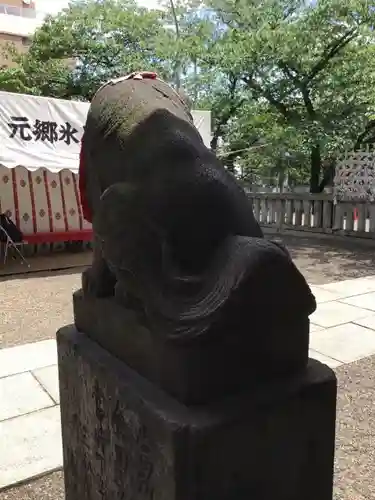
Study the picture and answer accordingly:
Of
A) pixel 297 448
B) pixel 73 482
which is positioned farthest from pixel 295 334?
pixel 73 482

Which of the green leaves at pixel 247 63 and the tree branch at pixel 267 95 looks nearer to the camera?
the green leaves at pixel 247 63

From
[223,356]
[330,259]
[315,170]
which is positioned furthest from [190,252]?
[315,170]

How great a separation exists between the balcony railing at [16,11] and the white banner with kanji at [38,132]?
2802cm

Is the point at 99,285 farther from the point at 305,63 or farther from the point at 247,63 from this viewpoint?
the point at 305,63

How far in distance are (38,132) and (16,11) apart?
29.9 metres

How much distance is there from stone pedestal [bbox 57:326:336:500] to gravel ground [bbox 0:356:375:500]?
0.91 meters

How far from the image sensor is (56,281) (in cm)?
719

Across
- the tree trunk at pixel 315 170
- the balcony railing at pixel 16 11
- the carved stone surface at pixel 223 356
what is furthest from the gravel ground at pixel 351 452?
→ the balcony railing at pixel 16 11

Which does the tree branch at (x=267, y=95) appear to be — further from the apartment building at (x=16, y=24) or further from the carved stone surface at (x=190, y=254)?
the apartment building at (x=16, y=24)

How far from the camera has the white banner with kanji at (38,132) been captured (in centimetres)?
641

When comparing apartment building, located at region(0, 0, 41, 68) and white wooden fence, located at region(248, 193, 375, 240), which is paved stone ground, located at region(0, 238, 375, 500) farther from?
apartment building, located at region(0, 0, 41, 68)

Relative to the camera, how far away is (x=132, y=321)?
1568 millimetres

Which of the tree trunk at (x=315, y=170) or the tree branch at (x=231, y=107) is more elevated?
the tree branch at (x=231, y=107)

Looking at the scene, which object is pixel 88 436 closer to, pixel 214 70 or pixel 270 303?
pixel 270 303
